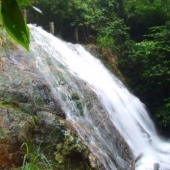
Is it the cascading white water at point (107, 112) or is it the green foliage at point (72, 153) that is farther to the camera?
the cascading white water at point (107, 112)

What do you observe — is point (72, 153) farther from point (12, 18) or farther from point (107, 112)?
point (12, 18)

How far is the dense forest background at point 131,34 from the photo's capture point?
9.48 metres

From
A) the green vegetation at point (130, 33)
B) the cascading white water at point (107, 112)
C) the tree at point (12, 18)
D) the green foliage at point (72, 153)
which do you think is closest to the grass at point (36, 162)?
the green foliage at point (72, 153)

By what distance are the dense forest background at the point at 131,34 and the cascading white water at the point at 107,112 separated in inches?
28.4

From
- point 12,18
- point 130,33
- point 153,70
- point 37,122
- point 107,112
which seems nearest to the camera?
point 12,18

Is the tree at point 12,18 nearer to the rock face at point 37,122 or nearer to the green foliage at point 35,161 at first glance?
the green foliage at point 35,161

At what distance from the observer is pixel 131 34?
11875 mm

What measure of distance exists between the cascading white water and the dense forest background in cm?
72

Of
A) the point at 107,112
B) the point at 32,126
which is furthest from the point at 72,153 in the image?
the point at 107,112

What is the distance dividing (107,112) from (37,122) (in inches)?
101

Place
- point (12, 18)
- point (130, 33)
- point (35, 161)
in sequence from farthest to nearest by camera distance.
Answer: point (130, 33) < point (35, 161) < point (12, 18)

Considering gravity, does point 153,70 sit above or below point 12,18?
below

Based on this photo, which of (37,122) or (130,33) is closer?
(37,122)

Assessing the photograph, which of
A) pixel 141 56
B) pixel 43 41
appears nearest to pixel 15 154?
pixel 43 41
